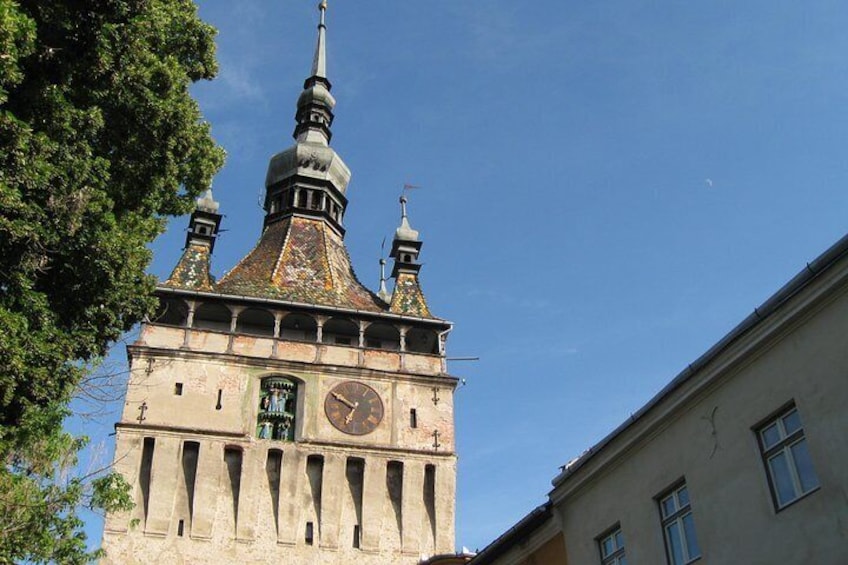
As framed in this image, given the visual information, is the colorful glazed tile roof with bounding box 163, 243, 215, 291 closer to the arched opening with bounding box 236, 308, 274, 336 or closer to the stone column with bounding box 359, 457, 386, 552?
the arched opening with bounding box 236, 308, 274, 336

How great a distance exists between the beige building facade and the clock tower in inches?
656

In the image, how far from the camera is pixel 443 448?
104ft

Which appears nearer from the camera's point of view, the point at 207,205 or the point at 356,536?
the point at 356,536

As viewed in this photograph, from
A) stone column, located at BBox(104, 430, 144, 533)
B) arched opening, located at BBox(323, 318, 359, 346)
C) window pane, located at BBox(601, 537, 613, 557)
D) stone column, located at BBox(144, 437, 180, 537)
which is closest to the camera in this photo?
window pane, located at BBox(601, 537, 613, 557)

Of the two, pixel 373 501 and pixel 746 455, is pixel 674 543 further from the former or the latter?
pixel 373 501

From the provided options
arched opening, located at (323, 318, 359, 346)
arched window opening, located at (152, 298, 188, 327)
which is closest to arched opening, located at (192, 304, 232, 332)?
arched window opening, located at (152, 298, 188, 327)

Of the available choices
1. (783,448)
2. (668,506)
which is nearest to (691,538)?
(668,506)

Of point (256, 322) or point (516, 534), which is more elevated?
point (256, 322)

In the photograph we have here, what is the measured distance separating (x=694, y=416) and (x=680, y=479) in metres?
0.76

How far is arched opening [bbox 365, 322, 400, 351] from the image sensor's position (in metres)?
34.6

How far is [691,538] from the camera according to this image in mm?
12031

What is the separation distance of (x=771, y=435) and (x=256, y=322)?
81.2 feet

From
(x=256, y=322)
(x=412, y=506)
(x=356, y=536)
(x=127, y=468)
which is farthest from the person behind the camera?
(x=256, y=322)

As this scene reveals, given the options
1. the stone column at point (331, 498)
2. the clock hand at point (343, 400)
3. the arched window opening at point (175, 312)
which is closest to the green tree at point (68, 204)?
the stone column at point (331, 498)
